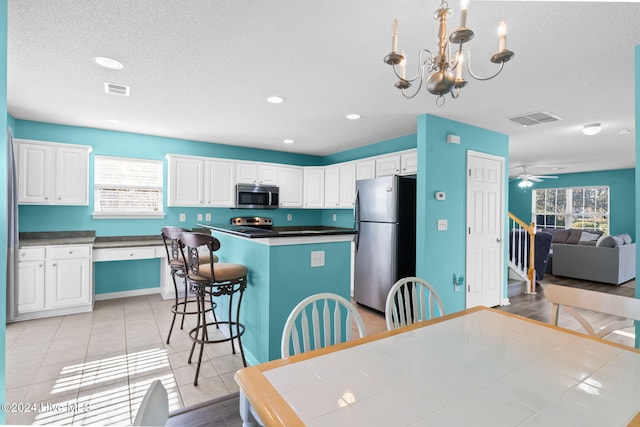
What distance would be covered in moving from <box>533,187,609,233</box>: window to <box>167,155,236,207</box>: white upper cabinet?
9.54m

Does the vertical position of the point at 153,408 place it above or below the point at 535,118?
below

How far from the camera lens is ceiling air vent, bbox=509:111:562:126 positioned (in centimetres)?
347

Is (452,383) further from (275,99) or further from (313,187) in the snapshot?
(313,187)

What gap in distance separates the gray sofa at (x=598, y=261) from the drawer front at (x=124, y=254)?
7346 mm

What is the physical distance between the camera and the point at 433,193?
3582 mm

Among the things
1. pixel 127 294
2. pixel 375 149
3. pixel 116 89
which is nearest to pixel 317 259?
pixel 116 89

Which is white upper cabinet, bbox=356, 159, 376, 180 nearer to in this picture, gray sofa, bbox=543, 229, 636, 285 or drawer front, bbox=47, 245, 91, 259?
drawer front, bbox=47, 245, 91, 259

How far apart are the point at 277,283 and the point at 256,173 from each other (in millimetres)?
3354

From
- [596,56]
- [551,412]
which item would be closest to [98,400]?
[551,412]

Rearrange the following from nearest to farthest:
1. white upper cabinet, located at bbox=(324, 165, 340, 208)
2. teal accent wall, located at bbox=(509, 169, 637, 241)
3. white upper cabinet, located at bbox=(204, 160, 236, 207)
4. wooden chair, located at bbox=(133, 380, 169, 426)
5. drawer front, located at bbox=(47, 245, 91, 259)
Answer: wooden chair, located at bbox=(133, 380, 169, 426)
drawer front, located at bbox=(47, 245, 91, 259)
white upper cabinet, located at bbox=(204, 160, 236, 207)
white upper cabinet, located at bbox=(324, 165, 340, 208)
teal accent wall, located at bbox=(509, 169, 637, 241)

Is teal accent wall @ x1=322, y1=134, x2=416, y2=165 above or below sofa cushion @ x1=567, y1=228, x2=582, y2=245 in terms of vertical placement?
above

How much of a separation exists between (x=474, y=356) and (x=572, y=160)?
7.51 m

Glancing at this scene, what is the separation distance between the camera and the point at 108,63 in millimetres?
2350

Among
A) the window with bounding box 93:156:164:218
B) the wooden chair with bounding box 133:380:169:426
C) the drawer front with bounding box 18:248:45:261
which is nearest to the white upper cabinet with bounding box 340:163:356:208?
the window with bounding box 93:156:164:218
